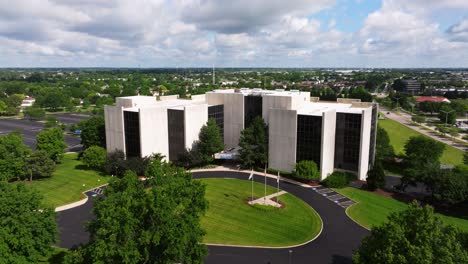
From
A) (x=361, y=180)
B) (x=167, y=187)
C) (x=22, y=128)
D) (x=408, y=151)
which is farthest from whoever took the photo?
(x=22, y=128)

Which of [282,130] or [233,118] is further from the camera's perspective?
[233,118]

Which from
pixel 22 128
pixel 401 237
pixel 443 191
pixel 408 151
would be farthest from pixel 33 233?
pixel 22 128

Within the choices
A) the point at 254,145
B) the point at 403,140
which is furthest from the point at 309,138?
the point at 403,140

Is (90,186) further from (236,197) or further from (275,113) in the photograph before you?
(275,113)

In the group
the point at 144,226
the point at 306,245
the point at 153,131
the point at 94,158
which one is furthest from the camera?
the point at 153,131

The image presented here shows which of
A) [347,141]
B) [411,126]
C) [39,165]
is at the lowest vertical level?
→ [411,126]

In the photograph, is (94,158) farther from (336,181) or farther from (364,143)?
(364,143)

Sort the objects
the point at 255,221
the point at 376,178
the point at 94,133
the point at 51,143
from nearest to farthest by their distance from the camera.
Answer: the point at 255,221 < the point at 376,178 < the point at 51,143 < the point at 94,133
